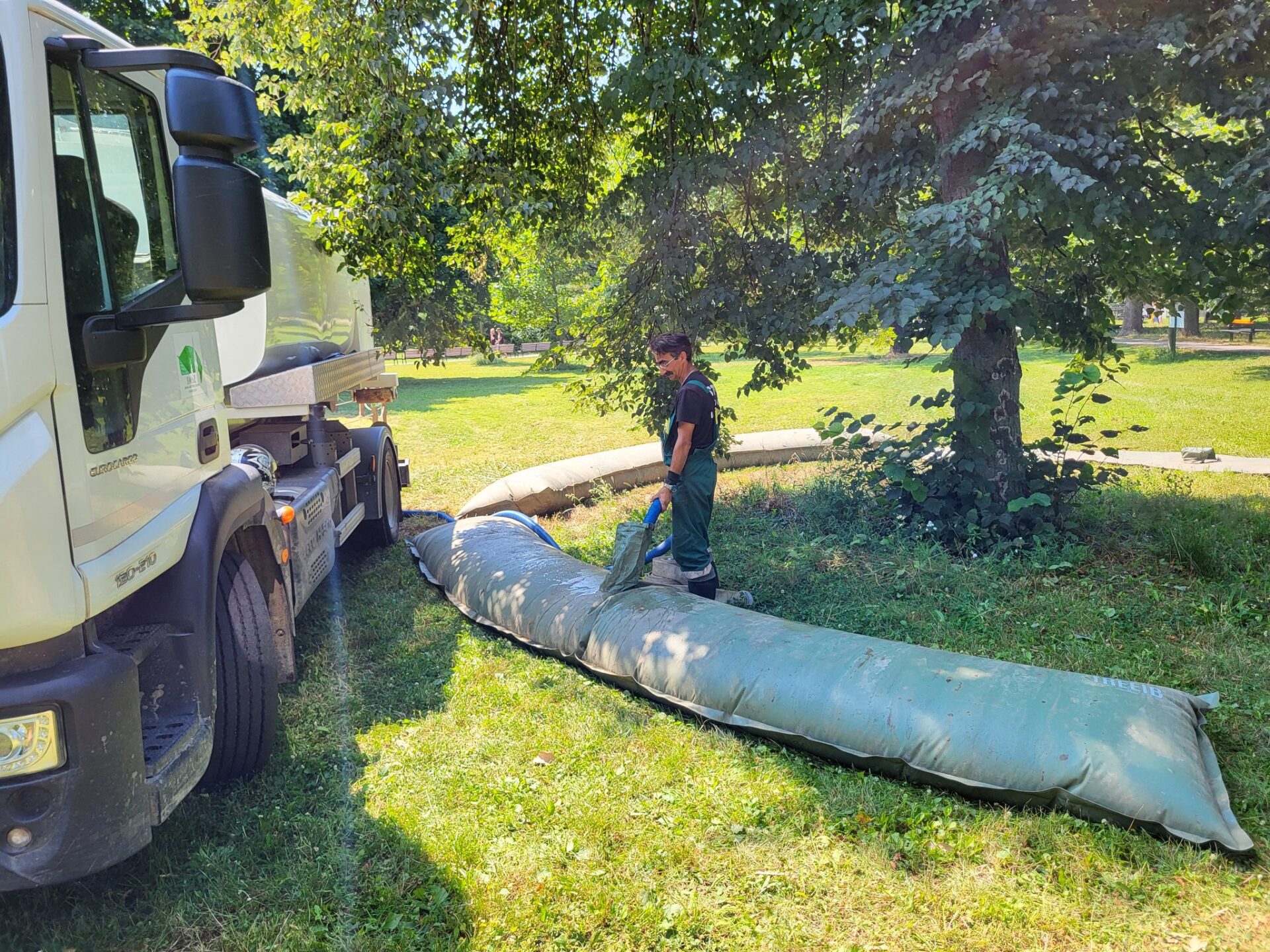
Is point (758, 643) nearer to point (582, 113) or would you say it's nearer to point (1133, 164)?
point (1133, 164)

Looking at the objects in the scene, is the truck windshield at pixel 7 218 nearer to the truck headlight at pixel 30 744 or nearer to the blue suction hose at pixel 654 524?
the truck headlight at pixel 30 744

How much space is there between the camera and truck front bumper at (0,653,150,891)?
7.90ft

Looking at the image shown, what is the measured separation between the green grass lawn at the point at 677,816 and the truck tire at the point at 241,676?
16 centimetres

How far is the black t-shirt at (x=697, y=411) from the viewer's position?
5539mm

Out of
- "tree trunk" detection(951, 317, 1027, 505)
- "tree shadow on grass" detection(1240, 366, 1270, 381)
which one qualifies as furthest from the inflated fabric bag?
"tree shadow on grass" detection(1240, 366, 1270, 381)

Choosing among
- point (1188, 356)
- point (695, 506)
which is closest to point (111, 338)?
point (695, 506)

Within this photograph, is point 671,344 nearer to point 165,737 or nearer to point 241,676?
point 241,676

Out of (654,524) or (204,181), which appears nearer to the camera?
(204,181)

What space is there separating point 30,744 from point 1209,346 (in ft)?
95.9

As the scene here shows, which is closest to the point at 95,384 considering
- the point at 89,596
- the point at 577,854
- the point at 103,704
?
the point at 89,596

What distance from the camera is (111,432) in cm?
272

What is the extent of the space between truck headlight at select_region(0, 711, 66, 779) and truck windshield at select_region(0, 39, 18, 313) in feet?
3.65

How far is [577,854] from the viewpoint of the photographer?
131 inches

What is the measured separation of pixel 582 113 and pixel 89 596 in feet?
20.6
